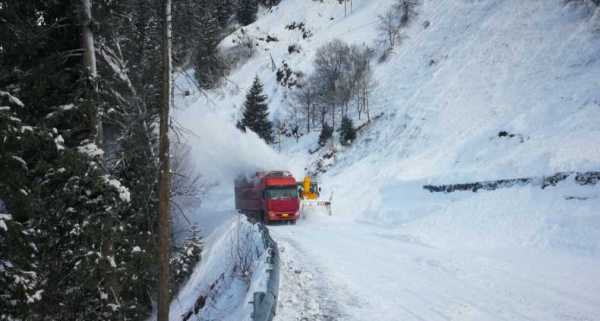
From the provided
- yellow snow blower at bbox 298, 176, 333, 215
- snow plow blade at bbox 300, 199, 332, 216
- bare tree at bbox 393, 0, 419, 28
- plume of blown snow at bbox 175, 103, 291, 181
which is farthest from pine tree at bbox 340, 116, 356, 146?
bare tree at bbox 393, 0, 419, 28

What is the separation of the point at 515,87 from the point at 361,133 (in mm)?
14947

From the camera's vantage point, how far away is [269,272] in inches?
275

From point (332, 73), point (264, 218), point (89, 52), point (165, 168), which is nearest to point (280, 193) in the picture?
point (264, 218)

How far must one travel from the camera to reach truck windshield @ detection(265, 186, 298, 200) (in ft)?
70.1

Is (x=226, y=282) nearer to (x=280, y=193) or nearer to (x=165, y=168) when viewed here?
(x=165, y=168)

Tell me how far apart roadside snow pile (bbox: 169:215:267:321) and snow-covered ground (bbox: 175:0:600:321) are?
814 millimetres

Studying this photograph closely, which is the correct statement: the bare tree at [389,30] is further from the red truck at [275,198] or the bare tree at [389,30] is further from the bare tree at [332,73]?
the red truck at [275,198]

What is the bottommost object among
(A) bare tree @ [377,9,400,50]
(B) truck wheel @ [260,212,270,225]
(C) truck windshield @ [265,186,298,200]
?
(B) truck wheel @ [260,212,270,225]

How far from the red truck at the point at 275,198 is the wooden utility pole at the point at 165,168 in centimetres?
1238

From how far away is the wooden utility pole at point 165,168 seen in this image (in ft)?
26.8

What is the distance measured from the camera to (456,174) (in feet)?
Answer: 68.9

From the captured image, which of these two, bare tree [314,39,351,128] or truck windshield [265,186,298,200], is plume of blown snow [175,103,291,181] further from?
bare tree [314,39,351,128]

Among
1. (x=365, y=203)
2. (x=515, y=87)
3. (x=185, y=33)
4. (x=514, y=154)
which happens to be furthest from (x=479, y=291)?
(x=515, y=87)

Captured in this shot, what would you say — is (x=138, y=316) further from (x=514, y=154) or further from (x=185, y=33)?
(x=514, y=154)
